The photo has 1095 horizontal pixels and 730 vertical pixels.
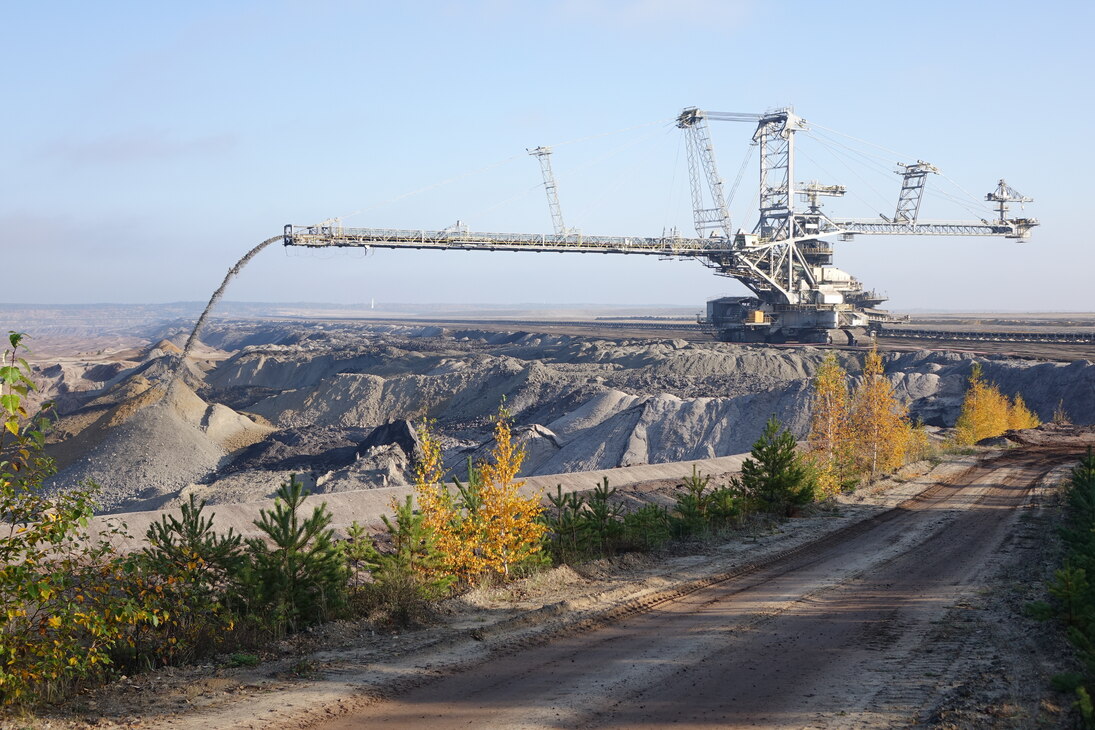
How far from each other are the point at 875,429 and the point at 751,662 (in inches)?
780

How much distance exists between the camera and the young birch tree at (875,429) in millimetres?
27438

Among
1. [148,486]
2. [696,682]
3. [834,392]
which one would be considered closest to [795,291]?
[834,392]

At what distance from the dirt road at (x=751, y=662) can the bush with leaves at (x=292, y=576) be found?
232 cm

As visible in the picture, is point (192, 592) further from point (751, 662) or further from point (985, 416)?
point (985, 416)

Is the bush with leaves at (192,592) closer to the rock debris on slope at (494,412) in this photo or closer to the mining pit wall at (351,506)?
the mining pit wall at (351,506)

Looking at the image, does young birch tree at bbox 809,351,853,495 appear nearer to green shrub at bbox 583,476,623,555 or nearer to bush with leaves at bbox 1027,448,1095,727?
green shrub at bbox 583,476,623,555

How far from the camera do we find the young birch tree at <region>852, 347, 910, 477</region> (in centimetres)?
2744

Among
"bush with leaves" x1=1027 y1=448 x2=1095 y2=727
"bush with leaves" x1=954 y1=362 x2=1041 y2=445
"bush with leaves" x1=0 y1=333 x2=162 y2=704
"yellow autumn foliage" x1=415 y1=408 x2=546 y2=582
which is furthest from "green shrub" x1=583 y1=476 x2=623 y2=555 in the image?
"bush with leaves" x1=954 y1=362 x2=1041 y2=445

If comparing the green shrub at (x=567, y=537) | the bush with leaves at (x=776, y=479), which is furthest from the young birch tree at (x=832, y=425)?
the green shrub at (x=567, y=537)

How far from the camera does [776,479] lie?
1975cm

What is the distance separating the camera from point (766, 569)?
47.8 feet

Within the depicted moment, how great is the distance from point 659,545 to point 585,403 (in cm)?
3705

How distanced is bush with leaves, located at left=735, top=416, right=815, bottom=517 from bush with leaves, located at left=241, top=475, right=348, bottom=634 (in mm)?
11614

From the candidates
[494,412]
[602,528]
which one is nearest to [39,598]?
[602,528]
